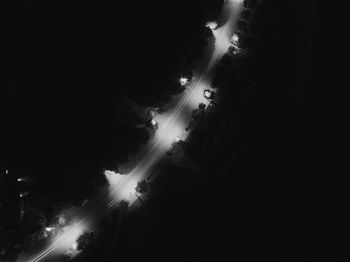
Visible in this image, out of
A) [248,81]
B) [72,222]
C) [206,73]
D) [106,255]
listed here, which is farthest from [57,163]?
[248,81]

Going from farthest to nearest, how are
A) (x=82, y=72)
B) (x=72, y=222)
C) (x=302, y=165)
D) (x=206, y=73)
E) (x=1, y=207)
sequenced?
(x=206, y=73) → (x=302, y=165) → (x=82, y=72) → (x=72, y=222) → (x=1, y=207)

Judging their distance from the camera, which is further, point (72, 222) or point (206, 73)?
point (206, 73)

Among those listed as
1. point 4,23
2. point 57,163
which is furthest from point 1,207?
point 4,23

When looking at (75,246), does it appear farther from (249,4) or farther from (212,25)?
(249,4)

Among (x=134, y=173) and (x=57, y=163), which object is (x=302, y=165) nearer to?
(x=134, y=173)

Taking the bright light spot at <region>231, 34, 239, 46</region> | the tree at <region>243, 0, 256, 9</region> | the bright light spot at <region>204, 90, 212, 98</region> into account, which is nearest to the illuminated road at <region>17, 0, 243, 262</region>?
the bright light spot at <region>204, 90, 212, 98</region>

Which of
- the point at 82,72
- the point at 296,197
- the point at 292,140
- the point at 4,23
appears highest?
the point at 4,23

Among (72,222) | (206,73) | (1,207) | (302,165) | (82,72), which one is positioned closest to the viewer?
(1,207)

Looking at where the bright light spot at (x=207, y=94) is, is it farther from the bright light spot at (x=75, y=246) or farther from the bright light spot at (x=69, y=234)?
the bright light spot at (x=75, y=246)

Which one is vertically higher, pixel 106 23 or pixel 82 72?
pixel 106 23

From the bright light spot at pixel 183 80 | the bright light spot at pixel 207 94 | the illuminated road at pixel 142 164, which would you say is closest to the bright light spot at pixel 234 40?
the illuminated road at pixel 142 164
